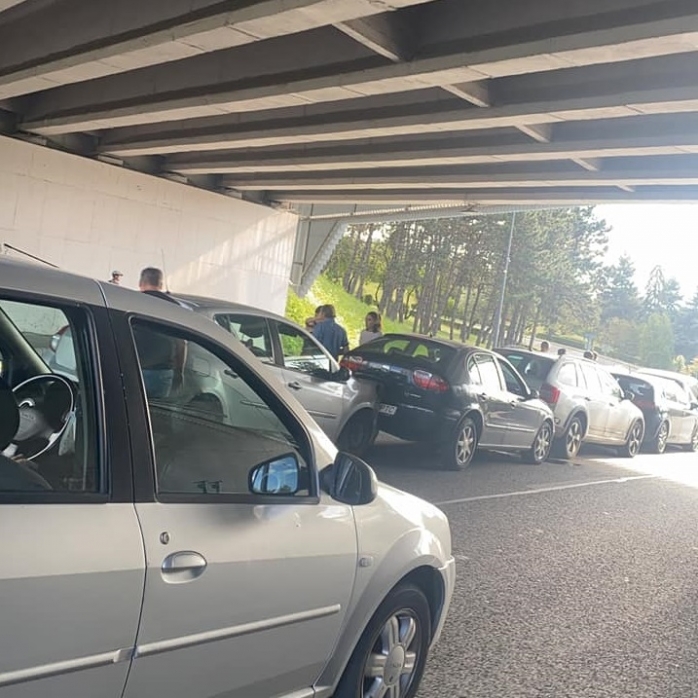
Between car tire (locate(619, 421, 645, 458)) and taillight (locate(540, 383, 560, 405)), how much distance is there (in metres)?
3.84

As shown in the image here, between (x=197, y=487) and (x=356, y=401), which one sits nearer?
(x=197, y=487)

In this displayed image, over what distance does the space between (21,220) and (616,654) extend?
51.7 feet

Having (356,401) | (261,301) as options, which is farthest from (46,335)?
(261,301)

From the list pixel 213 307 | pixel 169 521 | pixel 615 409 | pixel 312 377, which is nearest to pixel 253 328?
pixel 213 307

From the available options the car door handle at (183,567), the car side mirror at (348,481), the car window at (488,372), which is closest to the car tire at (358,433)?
the car window at (488,372)

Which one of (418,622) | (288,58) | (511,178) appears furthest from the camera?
(511,178)

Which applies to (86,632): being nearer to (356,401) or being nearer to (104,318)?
(104,318)

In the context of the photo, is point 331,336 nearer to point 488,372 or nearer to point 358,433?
point 488,372

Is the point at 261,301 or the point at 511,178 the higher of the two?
the point at 511,178

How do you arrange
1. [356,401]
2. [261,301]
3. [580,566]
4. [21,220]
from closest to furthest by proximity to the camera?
[580,566], [356,401], [21,220], [261,301]

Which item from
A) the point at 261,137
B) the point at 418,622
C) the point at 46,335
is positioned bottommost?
the point at 418,622

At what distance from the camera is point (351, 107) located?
13.2 metres

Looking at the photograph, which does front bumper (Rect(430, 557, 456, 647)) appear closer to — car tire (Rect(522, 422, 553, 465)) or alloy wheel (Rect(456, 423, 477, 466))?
alloy wheel (Rect(456, 423, 477, 466))

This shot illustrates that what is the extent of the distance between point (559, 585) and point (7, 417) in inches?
200
